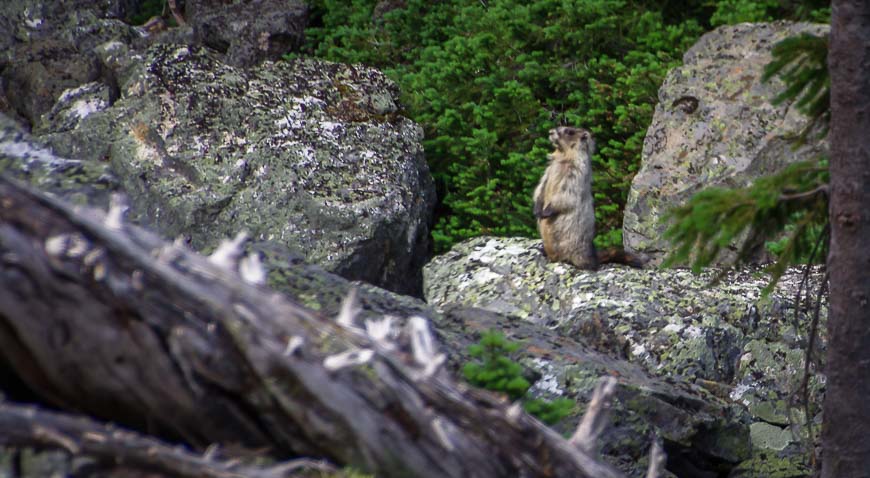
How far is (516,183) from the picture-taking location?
1109 centimetres

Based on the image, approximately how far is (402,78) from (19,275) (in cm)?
1002

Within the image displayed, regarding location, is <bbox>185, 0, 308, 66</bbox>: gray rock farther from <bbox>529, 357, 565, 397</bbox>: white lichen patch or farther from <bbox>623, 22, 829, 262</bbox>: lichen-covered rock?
<bbox>529, 357, 565, 397</bbox>: white lichen patch

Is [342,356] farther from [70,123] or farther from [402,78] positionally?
[402,78]

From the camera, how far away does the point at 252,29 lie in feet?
44.8

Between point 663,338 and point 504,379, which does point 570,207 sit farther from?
point 504,379

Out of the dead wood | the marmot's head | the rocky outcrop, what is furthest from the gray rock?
the dead wood

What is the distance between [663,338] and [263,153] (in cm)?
443

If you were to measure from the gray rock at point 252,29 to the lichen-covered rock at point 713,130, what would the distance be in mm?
6401

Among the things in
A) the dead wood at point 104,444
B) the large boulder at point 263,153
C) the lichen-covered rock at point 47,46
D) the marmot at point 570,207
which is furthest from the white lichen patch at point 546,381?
the lichen-covered rock at point 47,46

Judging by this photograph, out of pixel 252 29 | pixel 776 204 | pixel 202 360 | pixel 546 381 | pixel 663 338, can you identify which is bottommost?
pixel 663 338

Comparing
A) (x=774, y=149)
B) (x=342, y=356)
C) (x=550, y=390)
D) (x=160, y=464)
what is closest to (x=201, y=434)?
(x=160, y=464)

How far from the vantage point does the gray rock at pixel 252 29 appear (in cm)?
1355

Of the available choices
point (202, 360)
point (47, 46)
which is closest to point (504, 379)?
point (202, 360)

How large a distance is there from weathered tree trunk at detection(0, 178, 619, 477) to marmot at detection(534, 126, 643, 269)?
5.96 meters
